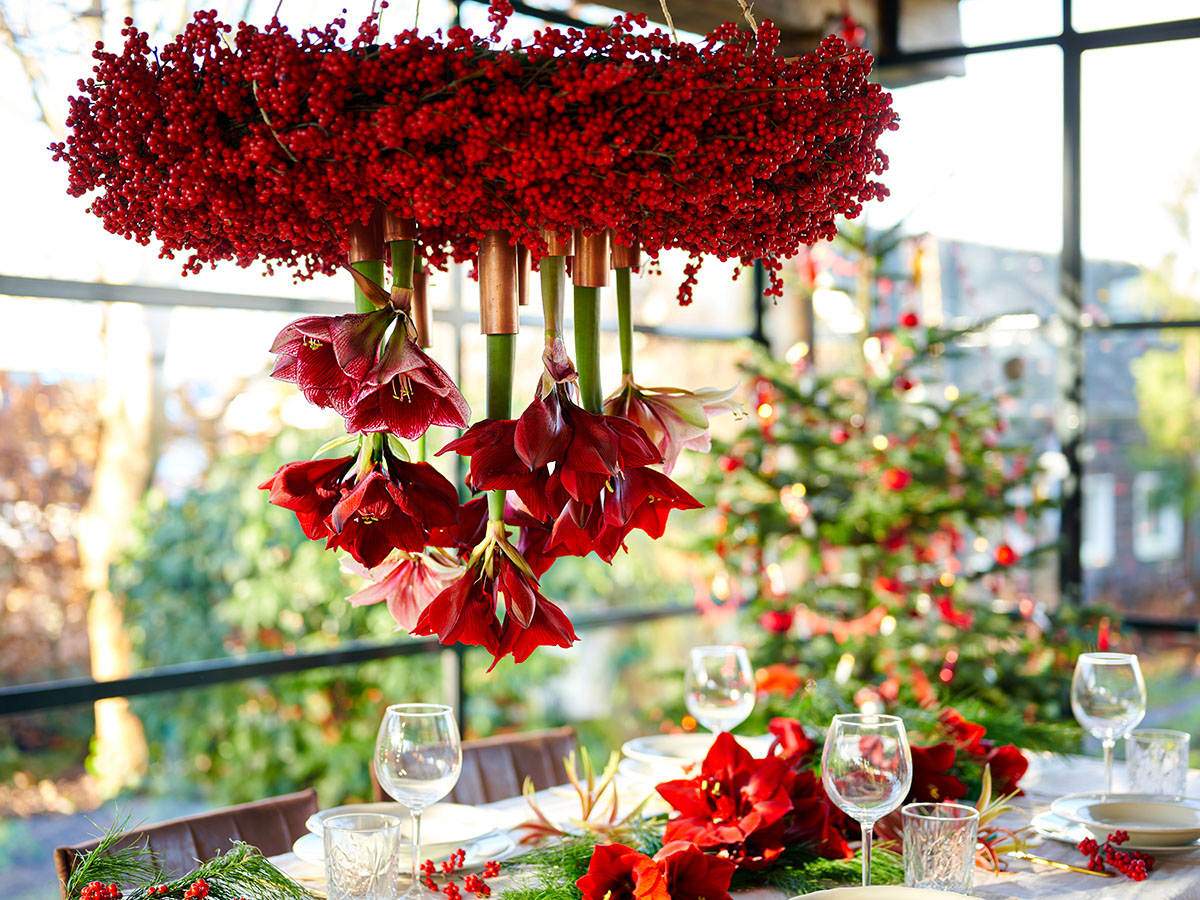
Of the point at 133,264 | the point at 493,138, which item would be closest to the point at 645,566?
the point at 133,264

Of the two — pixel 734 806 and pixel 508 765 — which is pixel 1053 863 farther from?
pixel 508 765

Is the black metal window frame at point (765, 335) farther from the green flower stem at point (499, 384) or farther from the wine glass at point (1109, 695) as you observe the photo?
the green flower stem at point (499, 384)

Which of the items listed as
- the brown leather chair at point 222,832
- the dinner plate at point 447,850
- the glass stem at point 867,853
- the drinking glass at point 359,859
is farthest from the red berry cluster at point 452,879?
the glass stem at point 867,853

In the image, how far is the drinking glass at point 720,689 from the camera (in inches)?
70.2

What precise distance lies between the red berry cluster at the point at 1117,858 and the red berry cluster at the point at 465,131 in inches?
40.0

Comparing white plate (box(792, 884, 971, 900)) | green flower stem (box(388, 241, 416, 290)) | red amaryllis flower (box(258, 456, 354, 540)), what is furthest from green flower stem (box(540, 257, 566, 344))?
white plate (box(792, 884, 971, 900))

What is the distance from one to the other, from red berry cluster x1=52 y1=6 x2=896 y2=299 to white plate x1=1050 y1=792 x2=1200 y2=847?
1.07m

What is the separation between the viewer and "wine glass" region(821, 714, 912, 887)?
130cm

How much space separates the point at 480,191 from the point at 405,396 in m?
0.17

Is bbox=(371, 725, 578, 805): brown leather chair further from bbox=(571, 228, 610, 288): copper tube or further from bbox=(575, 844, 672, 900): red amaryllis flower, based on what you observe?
bbox=(571, 228, 610, 288): copper tube

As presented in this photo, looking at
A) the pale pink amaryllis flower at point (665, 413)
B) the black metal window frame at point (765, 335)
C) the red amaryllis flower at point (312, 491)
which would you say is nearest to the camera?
the red amaryllis flower at point (312, 491)

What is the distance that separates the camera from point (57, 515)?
Result: 11.2 feet

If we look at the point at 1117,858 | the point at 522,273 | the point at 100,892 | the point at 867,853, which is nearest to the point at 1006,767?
the point at 1117,858

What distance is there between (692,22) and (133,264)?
1.85m
